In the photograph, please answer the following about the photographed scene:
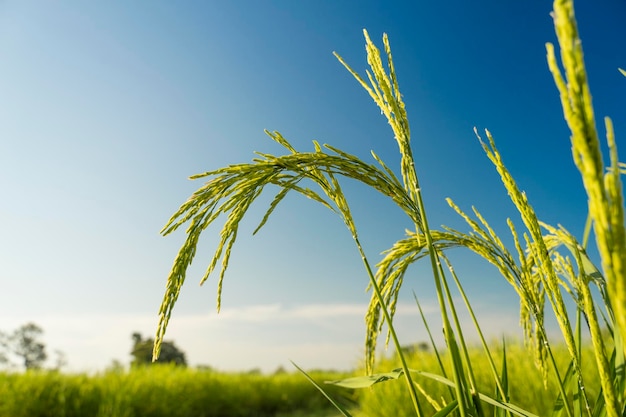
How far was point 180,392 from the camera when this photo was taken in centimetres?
726

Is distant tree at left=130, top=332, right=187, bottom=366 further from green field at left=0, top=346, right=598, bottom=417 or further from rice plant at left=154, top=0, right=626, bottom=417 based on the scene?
rice plant at left=154, top=0, right=626, bottom=417

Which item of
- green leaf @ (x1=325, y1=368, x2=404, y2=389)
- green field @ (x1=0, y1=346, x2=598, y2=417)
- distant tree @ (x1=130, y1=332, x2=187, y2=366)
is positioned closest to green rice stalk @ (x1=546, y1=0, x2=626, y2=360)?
green leaf @ (x1=325, y1=368, x2=404, y2=389)

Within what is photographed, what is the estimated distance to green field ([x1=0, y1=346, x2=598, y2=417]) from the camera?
173 inches

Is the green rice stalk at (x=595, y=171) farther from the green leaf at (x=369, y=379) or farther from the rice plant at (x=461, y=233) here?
the green leaf at (x=369, y=379)

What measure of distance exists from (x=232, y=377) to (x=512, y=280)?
9544 millimetres

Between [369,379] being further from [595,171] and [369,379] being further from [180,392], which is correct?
[180,392]

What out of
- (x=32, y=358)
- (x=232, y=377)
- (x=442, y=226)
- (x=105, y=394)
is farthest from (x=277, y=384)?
(x=32, y=358)

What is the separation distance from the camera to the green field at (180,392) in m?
4.40

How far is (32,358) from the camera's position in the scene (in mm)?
24000

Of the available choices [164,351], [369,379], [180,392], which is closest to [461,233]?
[369,379]

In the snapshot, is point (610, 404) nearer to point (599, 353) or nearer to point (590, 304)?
point (599, 353)

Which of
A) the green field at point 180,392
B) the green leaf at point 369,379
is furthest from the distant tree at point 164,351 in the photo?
the green leaf at point 369,379

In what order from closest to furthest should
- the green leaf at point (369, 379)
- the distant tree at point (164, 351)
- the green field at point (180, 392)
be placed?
the green leaf at point (369, 379)
the green field at point (180, 392)
the distant tree at point (164, 351)

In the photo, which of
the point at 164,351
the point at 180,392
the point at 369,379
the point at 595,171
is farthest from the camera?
the point at 164,351
